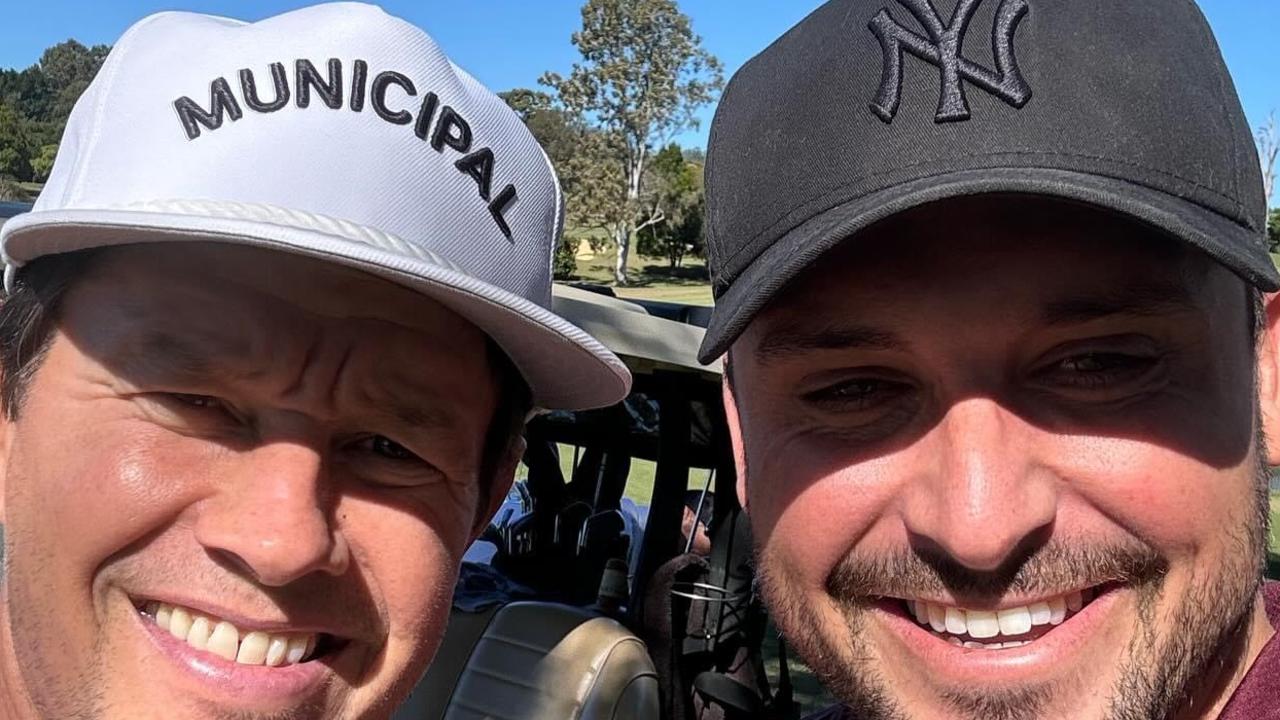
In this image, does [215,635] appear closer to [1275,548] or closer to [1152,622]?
[1152,622]

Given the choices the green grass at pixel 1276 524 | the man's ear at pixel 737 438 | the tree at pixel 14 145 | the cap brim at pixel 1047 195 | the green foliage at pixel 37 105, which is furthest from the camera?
the tree at pixel 14 145

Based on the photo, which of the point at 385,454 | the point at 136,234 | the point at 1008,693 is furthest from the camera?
the point at 385,454

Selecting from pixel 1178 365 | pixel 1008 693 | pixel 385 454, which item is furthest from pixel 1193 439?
pixel 385 454

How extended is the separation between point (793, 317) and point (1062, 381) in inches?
14.2

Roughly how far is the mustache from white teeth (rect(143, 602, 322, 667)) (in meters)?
0.86

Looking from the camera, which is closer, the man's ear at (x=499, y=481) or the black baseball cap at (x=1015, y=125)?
the black baseball cap at (x=1015, y=125)

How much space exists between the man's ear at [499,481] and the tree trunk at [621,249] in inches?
1309

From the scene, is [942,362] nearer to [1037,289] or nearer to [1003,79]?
[1037,289]

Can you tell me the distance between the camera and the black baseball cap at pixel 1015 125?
4.06 feet

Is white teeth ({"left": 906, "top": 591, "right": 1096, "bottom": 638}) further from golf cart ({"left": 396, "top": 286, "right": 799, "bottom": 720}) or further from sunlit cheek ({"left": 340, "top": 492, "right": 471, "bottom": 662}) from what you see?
golf cart ({"left": 396, "top": 286, "right": 799, "bottom": 720})

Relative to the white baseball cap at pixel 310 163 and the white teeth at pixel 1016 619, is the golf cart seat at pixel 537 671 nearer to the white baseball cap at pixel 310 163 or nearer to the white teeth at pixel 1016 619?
the white baseball cap at pixel 310 163

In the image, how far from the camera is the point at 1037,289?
51.6 inches

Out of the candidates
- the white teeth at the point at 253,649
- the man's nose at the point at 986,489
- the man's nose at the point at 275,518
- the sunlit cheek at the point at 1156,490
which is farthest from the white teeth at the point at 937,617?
the white teeth at the point at 253,649

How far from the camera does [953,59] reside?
1.29 meters
